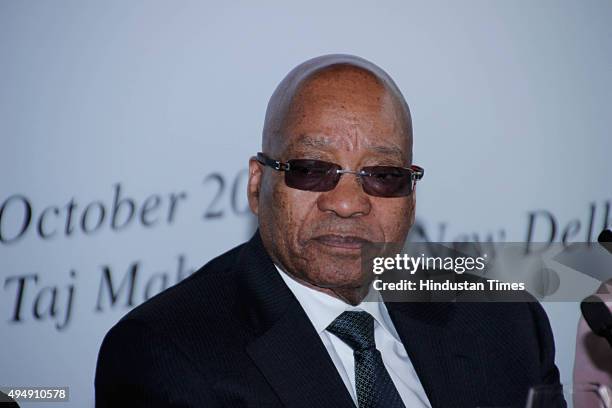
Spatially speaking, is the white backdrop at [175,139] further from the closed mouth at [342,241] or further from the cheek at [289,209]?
the closed mouth at [342,241]

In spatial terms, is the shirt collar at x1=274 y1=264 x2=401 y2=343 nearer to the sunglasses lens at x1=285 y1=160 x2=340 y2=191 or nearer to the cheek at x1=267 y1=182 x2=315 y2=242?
the cheek at x1=267 y1=182 x2=315 y2=242

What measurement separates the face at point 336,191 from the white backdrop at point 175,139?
685mm

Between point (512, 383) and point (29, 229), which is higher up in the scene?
point (29, 229)

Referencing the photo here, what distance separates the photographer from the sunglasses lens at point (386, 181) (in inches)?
92.9

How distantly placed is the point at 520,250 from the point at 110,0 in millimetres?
1854

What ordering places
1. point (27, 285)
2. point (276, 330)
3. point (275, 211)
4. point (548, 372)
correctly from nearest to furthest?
point (276, 330) → point (275, 211) → point (548, 372) → point (27, 285)

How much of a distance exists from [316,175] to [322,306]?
1.25 ft

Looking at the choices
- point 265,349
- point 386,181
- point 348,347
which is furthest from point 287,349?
point 386,181

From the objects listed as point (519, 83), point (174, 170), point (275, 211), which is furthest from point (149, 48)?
point (519, 83)

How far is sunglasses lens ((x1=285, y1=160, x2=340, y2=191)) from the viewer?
233 cm

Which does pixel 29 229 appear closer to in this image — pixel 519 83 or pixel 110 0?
pixel 110 0

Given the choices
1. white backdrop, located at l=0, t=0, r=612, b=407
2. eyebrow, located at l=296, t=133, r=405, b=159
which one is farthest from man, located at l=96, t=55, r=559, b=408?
white backdrop, located at l=0, t=0, r=612, b=407

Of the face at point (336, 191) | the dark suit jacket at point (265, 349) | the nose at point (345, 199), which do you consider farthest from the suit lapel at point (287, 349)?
the nose at point (345, 199)

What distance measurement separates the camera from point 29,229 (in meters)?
2.91
